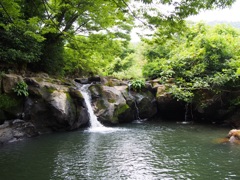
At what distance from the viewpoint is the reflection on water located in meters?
7.70

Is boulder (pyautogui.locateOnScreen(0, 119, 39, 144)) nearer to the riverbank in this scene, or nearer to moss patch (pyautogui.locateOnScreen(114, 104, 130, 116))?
the riverbank

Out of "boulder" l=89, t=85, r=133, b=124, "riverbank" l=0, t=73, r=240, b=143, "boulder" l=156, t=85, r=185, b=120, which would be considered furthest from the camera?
"boulder" l=156, t=85, r=185, b=120

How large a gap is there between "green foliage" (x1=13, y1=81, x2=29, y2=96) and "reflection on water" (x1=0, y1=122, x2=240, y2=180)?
9.12 ft

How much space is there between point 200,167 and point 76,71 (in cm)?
1667

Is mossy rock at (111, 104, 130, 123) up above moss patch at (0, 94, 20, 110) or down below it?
A: below

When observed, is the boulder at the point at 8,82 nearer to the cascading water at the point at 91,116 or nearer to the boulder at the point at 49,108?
the boulder at the point at 49,108

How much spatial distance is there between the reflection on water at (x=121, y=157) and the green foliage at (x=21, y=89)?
278cm

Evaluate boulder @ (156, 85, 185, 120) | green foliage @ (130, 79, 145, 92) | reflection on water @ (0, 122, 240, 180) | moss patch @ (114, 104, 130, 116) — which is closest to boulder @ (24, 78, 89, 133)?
reflection on water @ (0, 122, 240, 180)

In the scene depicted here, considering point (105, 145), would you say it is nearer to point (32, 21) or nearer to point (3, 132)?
point (3, 132)

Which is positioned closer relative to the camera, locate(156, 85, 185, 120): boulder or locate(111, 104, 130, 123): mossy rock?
locate(111, 104, 130, 123): mossy rock

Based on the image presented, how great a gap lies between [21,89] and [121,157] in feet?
23.8

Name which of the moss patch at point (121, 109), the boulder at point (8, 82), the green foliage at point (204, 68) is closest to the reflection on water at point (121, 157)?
the boulder at point (8, 82)

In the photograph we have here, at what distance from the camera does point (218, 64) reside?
17.4 meters

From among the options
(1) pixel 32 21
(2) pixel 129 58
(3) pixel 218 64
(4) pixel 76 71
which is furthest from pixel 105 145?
(2) pixel 129 58
